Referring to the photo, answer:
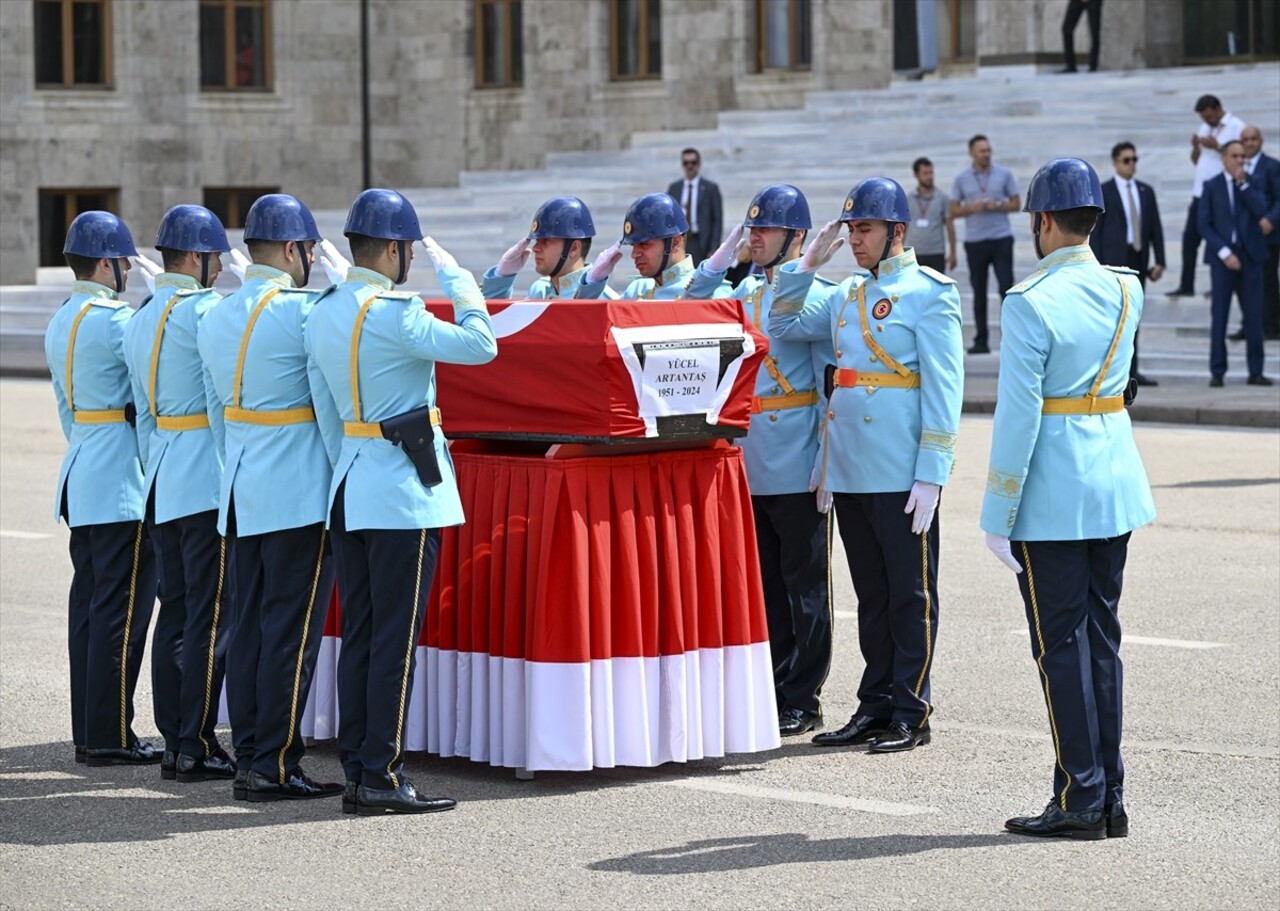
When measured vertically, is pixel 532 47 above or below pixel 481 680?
above

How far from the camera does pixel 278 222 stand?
7422mm

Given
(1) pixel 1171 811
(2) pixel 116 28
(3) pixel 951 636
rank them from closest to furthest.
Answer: (1) pixel 1171 811
(3) pixel 951 636
(2) pixel 116 28

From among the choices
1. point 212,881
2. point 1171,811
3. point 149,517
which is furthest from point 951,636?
point 212,881

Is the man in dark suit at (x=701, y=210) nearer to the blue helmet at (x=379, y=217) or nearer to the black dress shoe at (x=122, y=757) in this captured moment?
the black dress shoe at (x=122, y=757)

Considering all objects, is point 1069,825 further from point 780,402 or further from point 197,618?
point 197,618

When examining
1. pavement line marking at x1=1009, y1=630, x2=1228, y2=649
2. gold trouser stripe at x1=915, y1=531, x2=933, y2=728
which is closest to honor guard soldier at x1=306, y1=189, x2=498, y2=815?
gold trouser stripe at x1=915, y1=531, x2=933, y2=728

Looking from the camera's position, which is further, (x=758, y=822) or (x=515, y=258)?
(x=515, y=258)

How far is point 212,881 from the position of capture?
21.3ft

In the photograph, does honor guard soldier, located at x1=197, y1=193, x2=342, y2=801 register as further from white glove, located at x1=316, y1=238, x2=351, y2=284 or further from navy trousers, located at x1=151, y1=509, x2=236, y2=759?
navy trousers, located at x1=151, y1=509, x2=236, y2=759

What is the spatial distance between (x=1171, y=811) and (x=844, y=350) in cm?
202

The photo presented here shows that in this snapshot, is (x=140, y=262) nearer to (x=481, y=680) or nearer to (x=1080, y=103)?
(x=481, y=680)

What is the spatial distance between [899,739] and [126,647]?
8.77 feet


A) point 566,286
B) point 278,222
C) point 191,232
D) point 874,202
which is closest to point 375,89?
point 566,286

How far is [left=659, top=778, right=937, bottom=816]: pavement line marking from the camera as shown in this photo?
7262mm
